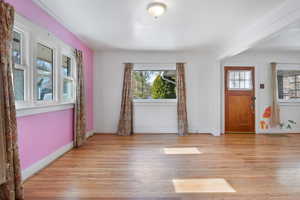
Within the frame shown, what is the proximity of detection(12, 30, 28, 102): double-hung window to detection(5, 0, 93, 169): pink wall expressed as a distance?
28 cm

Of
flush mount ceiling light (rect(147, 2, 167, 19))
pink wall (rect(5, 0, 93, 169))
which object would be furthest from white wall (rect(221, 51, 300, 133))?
pink wall (rect(5, 0, 93, 169))

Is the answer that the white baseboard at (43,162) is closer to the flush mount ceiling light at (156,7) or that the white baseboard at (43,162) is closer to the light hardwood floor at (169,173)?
the light hardwood floor at (169,173)

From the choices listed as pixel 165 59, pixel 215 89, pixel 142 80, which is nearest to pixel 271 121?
pixel 215 89

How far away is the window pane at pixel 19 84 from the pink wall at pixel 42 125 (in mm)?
295

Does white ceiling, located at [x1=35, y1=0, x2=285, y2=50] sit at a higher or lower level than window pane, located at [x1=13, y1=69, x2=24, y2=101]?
higher

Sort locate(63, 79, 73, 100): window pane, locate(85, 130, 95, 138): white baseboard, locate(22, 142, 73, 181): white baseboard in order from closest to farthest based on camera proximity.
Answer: locate(22, 142, 73, 181): white baseboard, locate(63, 79, 73, 100): window pane, locate(85, 130, 95, 138): white baseboard

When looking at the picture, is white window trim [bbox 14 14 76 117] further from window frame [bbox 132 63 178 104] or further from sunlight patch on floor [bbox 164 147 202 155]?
window frame [bbox 132 63 178 104]

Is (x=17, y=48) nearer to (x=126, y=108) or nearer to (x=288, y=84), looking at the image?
(x=126, y=108)

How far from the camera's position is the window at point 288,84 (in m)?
5.71

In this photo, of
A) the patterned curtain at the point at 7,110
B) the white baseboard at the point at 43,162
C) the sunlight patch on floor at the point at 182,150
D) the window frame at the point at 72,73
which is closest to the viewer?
the patterned curtain at the point at 7,110

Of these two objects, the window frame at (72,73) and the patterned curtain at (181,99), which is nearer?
A: the window frame at (72,73)

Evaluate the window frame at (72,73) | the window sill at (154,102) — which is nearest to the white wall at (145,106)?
the window sill at (154,102)

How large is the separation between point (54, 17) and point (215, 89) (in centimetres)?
431

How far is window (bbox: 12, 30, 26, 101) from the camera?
2.40 m
